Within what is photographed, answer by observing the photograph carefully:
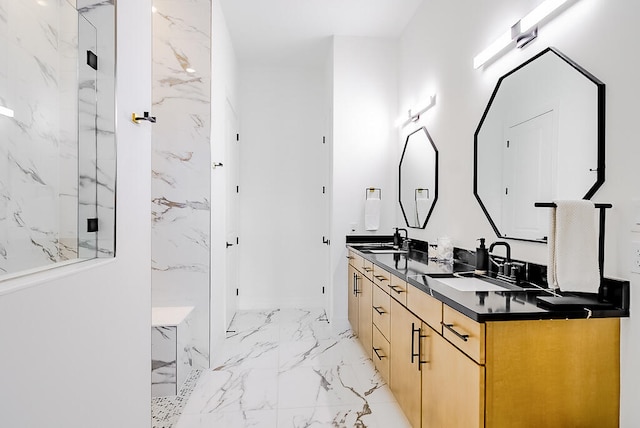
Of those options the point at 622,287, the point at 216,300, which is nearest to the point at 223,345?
the point at 216,300

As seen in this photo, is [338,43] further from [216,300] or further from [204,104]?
[216,300]

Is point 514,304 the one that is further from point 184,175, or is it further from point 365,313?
point 184,175

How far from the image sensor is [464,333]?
139 cm

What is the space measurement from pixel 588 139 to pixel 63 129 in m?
1.96

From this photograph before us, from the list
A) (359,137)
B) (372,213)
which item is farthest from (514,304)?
(359,137)

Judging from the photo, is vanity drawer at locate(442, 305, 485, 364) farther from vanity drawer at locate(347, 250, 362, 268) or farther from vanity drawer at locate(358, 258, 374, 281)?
vanity drawer at locate(347, 250, 362, 268)

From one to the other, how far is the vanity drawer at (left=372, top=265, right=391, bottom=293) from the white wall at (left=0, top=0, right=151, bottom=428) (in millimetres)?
A: 1400

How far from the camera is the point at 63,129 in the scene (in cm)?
133

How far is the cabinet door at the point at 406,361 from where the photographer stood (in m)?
1.88

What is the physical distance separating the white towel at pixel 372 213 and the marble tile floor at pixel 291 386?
42.9 inches

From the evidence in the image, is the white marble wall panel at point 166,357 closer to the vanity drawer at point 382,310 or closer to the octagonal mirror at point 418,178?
the vanity drawer at point 382,310

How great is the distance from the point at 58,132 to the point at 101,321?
690 mm

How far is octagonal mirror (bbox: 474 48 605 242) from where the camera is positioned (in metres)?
1.49

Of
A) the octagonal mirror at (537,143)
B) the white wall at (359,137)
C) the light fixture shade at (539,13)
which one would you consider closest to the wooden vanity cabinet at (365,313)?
the white wall at (359,137)
